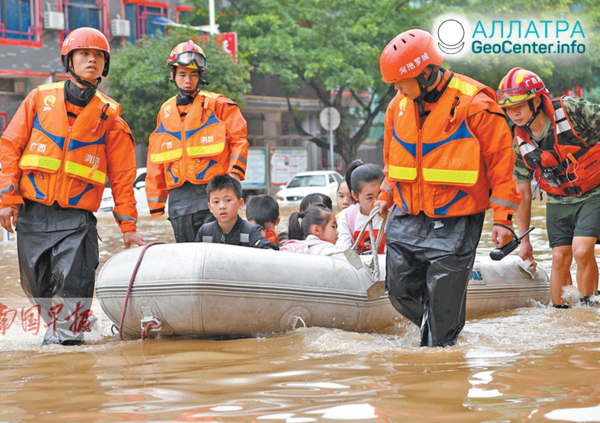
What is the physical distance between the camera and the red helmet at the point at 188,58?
6320 millimetres

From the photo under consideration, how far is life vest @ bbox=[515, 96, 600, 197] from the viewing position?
599 centimetres

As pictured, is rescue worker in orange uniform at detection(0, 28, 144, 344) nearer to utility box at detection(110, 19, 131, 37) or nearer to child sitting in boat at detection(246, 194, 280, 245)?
child sitting in boat at detection(246, 194, 280, 245)

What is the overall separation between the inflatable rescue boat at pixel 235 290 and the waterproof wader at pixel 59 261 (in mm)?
172

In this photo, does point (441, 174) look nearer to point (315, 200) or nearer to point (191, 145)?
point (191, 145)

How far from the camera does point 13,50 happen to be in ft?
83.3

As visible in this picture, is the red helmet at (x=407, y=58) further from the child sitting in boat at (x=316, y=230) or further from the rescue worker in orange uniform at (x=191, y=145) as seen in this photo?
the rescue worker in orange uniform at (x=191, y=145)

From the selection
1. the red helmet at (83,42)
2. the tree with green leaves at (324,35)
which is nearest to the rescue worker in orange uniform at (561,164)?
the red helmet at (83,42)

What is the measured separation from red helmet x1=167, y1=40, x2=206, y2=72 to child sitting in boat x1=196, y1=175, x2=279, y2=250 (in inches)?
39.5

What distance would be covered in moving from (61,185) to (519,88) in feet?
9.83

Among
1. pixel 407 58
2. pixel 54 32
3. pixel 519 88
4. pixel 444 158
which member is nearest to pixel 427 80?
pixel 407 58

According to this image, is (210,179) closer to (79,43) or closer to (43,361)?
(79,43)

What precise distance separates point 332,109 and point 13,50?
10053 millimetres

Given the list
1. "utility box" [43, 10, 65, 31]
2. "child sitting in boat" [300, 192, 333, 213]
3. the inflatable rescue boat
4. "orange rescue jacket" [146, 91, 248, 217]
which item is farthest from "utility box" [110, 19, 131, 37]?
the inflatable rescue boat

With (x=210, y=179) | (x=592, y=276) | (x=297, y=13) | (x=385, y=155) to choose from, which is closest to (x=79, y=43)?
(x=210, y=179)
